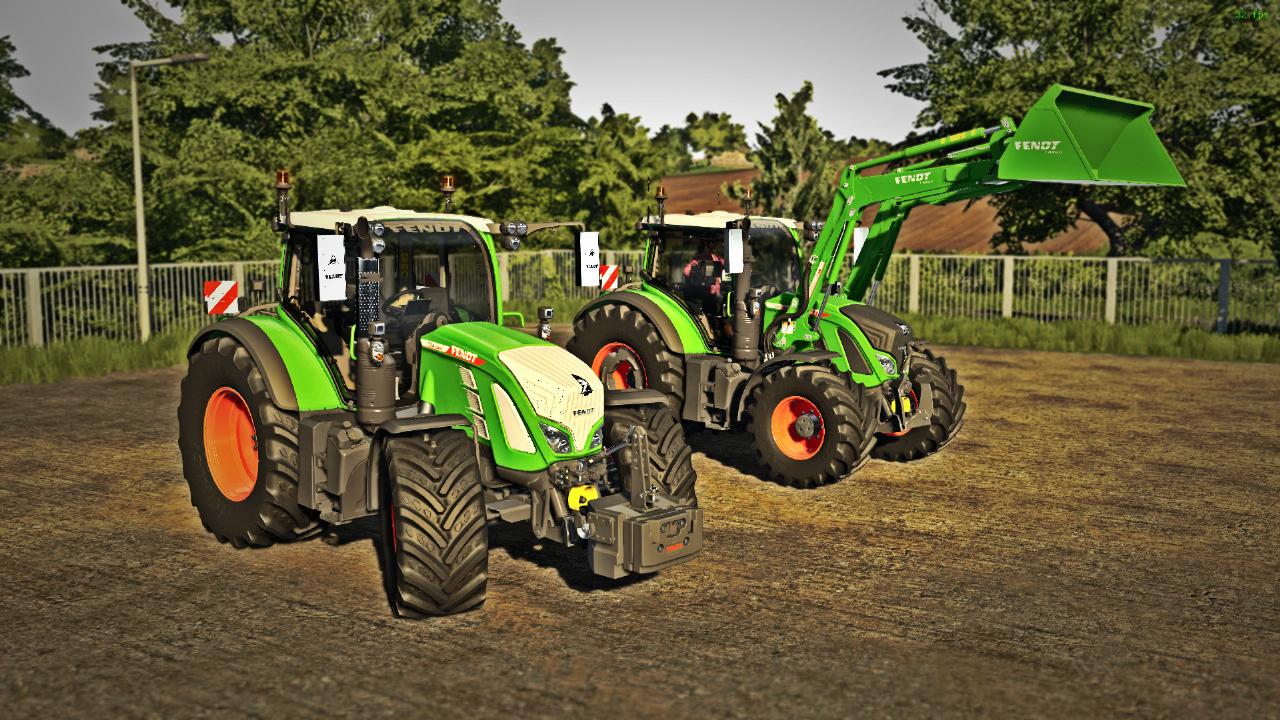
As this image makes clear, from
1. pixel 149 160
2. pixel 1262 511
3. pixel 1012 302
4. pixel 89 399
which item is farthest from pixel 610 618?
pixel 149 160

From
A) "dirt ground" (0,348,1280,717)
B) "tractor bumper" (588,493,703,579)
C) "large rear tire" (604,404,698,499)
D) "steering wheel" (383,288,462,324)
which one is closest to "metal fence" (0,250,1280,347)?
"dirt ground" (0,348,1280,717)

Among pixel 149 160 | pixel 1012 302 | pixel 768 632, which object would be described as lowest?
pixel 768 632

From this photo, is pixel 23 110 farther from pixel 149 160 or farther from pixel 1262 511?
pixel 1262 511

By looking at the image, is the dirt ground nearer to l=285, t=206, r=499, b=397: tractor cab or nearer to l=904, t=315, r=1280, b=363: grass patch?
l=285, t=206, r=499, b=397: tractor cab

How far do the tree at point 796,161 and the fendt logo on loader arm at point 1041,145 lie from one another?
1442 cm

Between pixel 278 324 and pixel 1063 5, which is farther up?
pixel 1063 5

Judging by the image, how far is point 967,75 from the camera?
24.7 m

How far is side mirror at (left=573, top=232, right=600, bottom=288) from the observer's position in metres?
7.41

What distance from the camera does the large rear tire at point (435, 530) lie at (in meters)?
5.76

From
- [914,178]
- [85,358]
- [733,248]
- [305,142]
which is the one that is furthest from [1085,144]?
[305,142]

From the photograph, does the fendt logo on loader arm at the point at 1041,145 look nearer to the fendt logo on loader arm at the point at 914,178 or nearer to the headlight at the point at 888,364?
the fendt logo on loader arm at the point at 914,178

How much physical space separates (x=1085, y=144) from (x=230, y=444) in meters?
7.49

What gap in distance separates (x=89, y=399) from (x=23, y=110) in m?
11.6

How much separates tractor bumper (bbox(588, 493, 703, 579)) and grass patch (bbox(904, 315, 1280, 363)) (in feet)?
51.2
